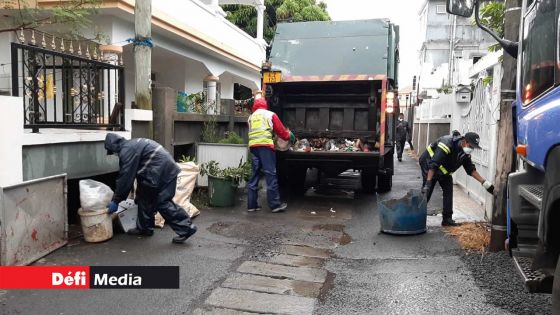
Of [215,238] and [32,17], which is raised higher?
[32,17]

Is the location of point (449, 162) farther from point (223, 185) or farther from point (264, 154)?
point (223, 185)

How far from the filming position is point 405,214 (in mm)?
5660

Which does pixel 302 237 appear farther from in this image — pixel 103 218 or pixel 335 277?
pixel 103 218

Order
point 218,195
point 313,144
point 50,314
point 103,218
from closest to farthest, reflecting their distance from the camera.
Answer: point 50,314, point 103,218, point 218,195, point 313,144

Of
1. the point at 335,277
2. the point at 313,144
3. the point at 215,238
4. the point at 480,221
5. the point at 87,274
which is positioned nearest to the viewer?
the point at 87,274

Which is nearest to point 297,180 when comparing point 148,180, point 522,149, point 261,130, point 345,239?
point 261,130

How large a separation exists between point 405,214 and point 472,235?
2.59 feet

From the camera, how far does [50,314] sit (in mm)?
3340

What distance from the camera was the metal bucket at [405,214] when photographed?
5.66 metres

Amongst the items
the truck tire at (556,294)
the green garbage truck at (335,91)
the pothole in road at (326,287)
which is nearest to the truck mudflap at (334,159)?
the green garbage truck at (335,91)

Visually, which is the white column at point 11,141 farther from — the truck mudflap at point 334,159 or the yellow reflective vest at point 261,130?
the truck mudflap at point 334,159

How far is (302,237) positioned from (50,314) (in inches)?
118

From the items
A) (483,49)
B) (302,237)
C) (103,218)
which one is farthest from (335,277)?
(483,49)

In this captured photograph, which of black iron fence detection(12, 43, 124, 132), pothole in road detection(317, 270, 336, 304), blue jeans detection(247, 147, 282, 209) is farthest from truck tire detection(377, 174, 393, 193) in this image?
black iron fence detection(12, 43, 124, 132)
